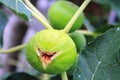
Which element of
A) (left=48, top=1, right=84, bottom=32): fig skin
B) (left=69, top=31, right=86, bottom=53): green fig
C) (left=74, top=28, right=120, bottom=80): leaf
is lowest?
(left=74, top=28, right=120, bottom=80): leaf

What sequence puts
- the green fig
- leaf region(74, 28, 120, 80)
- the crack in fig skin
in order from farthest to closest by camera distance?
the green fig < leaf region(74, 28, 120, 80) < the crack in fig skin

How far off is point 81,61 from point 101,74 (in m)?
0.06

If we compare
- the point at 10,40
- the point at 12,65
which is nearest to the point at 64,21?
the point at 10,40

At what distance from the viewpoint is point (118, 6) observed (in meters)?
1.77

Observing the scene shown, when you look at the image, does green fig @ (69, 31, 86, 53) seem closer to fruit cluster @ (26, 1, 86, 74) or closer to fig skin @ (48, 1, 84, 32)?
fig skin @ (48, 1, 84, 32)

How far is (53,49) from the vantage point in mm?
811

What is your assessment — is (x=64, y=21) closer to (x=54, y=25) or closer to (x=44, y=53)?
(x=54, y=25)

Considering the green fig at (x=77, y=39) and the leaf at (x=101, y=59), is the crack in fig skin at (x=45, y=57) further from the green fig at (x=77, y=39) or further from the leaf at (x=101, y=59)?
the green fig at (x=77, y=39)

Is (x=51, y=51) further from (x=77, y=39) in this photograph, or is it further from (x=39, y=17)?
(x=77, y=39)

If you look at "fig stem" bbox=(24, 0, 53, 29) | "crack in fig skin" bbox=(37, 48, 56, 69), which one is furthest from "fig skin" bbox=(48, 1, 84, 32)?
"crack in fig skin" bbox=(37, 48, 56, 69)

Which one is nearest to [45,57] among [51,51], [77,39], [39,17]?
[51,51]

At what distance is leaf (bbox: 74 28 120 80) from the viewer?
0.92 metres

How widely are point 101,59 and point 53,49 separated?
0.56 feet

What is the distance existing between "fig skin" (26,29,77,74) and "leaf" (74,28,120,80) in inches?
4.1
